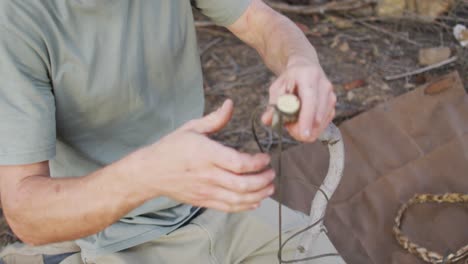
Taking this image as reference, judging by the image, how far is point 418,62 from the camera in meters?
2.62

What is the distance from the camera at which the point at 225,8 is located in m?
1.38

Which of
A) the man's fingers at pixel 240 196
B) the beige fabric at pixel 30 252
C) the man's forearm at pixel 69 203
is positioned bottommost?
the beige fabric at pixel 30 252

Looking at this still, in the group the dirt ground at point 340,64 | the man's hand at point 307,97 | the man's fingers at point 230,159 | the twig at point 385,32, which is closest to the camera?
the man's fingers at point 230,159

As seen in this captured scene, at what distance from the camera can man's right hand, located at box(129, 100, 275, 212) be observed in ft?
2.76

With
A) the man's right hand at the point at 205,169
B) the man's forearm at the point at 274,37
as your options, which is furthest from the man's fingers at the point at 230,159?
the man's forearm at the point at 274,37

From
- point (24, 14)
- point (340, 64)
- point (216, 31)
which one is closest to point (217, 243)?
point (24, 14)

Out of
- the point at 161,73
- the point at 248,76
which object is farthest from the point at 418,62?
the point at 161,73

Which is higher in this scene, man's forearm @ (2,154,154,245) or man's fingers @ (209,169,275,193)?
man's fingers @ (209,169,275,193)

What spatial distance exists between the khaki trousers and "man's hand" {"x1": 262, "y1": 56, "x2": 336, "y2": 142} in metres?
0.50

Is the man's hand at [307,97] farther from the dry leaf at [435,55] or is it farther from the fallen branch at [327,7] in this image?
the fallen branch at [327,7]

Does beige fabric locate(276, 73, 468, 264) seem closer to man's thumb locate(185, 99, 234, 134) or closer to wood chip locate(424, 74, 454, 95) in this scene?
wood chip locate(424, 74, 454, 95)

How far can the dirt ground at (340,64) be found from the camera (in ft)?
8.11

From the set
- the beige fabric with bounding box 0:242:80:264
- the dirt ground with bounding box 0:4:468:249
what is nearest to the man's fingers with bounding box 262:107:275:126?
the beige fabric with bounding box 0:242:80:264

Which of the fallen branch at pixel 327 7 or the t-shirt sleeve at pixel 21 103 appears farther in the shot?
the fallen branch at pixel 327 7
